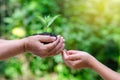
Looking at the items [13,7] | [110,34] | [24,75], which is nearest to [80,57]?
[110,34]

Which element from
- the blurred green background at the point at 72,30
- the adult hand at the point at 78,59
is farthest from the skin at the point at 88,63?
the blurred green background at the point at 72,30

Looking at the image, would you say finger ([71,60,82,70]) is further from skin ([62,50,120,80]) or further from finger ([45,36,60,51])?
finger ([45,36,60,51])

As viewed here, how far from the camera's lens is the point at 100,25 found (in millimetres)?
4121

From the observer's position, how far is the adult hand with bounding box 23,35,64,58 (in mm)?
2049

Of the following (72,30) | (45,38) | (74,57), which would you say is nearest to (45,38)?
(45,38)

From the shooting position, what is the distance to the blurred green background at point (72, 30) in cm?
409

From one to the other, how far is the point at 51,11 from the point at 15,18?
1.09 feet

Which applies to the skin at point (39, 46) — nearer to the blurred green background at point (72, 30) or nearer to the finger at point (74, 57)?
the finger at point (74, 57)

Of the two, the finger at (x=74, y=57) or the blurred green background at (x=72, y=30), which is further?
the blurred green background at (x=72, y=30)

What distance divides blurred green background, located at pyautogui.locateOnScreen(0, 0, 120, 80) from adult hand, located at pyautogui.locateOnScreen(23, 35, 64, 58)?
1.89 meters

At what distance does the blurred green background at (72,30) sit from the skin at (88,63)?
1912mm

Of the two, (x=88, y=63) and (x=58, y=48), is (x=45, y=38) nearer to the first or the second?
(x=58, y=48)

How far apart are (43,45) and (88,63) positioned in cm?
20

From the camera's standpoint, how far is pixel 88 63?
201cm
